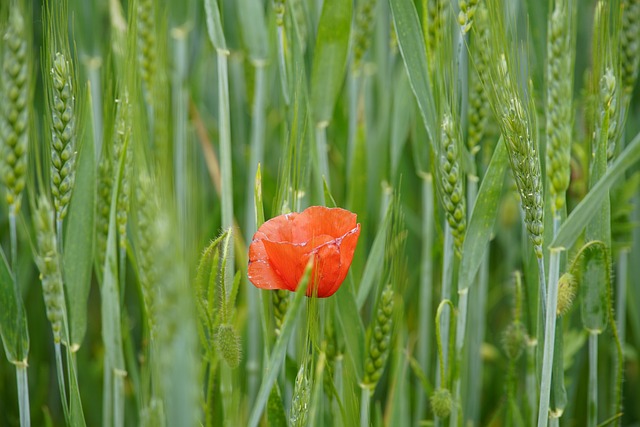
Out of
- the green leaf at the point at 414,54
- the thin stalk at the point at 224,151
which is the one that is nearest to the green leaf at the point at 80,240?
the thin stalk at the point at 224,151

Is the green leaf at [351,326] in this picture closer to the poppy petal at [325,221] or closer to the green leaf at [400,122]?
the poppy petal at [325,221]

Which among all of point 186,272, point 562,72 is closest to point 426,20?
point 562,72

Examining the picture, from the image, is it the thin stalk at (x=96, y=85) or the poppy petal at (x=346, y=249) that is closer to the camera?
the poppy petal at (x=346, y=249)

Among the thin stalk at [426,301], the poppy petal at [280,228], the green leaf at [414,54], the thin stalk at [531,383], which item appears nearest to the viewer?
the poppy petal at [280,228]

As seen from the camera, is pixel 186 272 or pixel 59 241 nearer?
pixel 186 272

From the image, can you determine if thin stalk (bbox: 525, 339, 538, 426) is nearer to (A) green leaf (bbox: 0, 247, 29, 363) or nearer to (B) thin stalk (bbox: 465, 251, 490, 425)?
(B) thin stalk (bbox: 465, 251, 490, 425)

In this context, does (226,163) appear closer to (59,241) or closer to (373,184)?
(59,241)

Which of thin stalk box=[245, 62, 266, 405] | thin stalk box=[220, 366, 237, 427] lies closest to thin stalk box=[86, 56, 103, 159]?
thin stalk box=[245, 62, 266, 405]

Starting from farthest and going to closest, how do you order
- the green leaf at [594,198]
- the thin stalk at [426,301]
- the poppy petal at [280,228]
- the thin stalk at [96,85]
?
the thin stalk at [96,85], the thin stalk at [426,301], the poppy petal at [280,228], the green leaf at [594,198]
